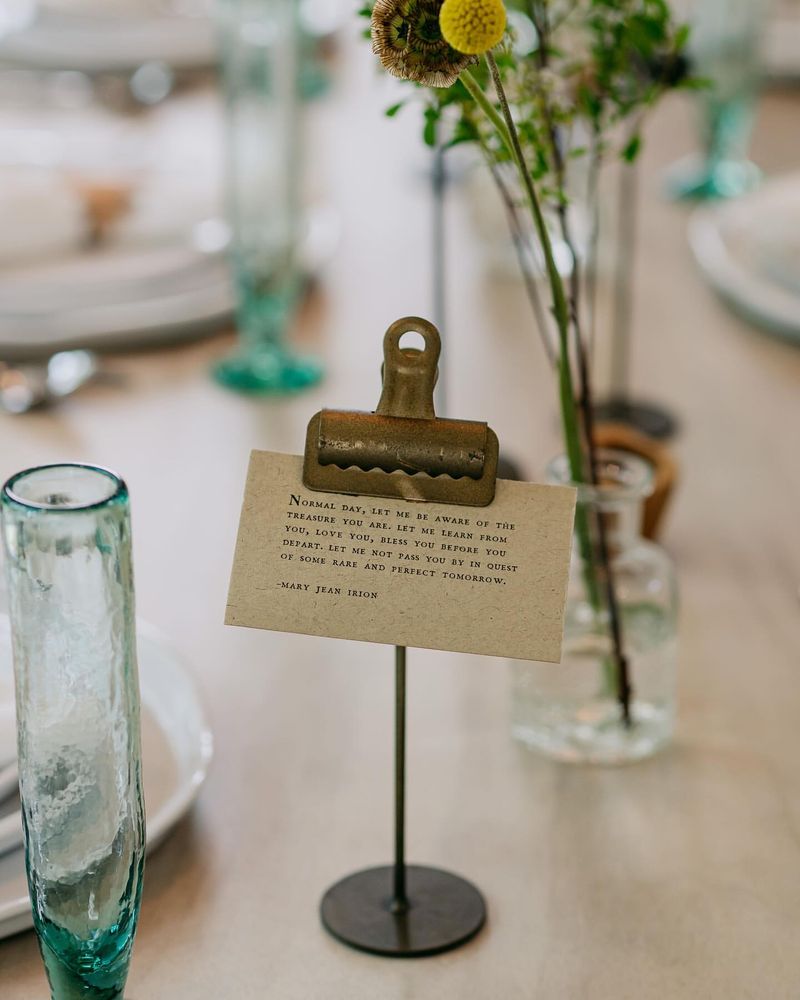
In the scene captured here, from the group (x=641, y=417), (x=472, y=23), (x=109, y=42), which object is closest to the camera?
(x=472, y=23)

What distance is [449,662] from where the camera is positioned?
1.10 meters

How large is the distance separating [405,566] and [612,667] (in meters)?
0.34

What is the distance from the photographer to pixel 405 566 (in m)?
0.66

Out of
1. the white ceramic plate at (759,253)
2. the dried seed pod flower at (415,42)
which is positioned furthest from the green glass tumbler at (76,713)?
the white ceramic plate at (759,253)

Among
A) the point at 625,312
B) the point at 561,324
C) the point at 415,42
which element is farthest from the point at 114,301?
the point at 415,42

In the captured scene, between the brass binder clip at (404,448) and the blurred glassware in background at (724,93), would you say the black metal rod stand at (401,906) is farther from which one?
the blurred glassware in background at (724,93)

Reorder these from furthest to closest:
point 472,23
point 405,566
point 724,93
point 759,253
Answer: point 724,93 → point 759,253 → point 405,566 → point 472,23

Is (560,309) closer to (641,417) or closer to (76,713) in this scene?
(76,713)

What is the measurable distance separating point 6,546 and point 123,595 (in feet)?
0.17

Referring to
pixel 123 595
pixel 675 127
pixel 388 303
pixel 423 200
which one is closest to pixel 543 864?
pixel 123 595

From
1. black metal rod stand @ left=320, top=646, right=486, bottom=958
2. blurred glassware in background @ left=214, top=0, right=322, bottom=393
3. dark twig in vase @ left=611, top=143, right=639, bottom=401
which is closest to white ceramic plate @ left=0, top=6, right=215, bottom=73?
blurred glassware in background @ left=214, top=0, right=322, bottom=393

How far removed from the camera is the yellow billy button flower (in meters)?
0.55

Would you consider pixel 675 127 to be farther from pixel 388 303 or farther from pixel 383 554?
pixel 383 554

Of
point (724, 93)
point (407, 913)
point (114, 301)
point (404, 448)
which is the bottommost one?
point (407, 913)
